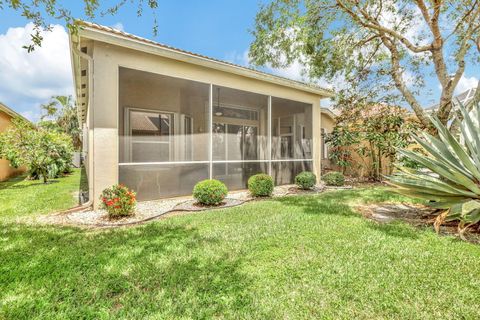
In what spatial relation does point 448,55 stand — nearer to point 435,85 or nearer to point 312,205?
point 435,85

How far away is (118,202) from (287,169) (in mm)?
6747

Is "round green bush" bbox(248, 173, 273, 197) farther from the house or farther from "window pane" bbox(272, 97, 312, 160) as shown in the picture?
"window pane" bbox(272, 97, 312, 160)

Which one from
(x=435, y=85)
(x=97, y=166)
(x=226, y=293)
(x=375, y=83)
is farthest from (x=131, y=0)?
Result: (x=435, y=85)

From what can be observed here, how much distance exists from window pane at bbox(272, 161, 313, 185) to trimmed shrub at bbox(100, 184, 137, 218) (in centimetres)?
569

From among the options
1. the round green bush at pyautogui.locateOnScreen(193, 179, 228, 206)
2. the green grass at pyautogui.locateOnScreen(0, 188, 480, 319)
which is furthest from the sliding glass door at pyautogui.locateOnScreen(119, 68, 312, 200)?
the green grass at pyautogui.locateOnScreen(0, 188, 480, 319)

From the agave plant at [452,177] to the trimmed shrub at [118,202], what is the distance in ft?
19.0

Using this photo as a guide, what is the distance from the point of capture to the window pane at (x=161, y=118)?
690 centimetres

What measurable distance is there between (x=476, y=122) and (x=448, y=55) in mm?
4834

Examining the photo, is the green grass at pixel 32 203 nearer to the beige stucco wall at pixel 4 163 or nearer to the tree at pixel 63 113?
the beige stucco wall at pixel 4 163

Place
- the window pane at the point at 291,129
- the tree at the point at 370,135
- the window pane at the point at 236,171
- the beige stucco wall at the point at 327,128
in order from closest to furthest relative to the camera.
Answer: the window pane at the point at 236,171
the window pane at the point at 291,129
the tree at the point at 370,135
the beige stucco wall at the point at 327,128

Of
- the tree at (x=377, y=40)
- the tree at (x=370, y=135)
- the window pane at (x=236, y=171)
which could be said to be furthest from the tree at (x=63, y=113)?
the tree at (x=370, y=135)

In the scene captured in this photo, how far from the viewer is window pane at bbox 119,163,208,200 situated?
264 inches

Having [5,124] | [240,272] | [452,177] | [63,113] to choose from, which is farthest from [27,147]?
[63,113]

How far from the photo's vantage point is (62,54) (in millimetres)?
7453
